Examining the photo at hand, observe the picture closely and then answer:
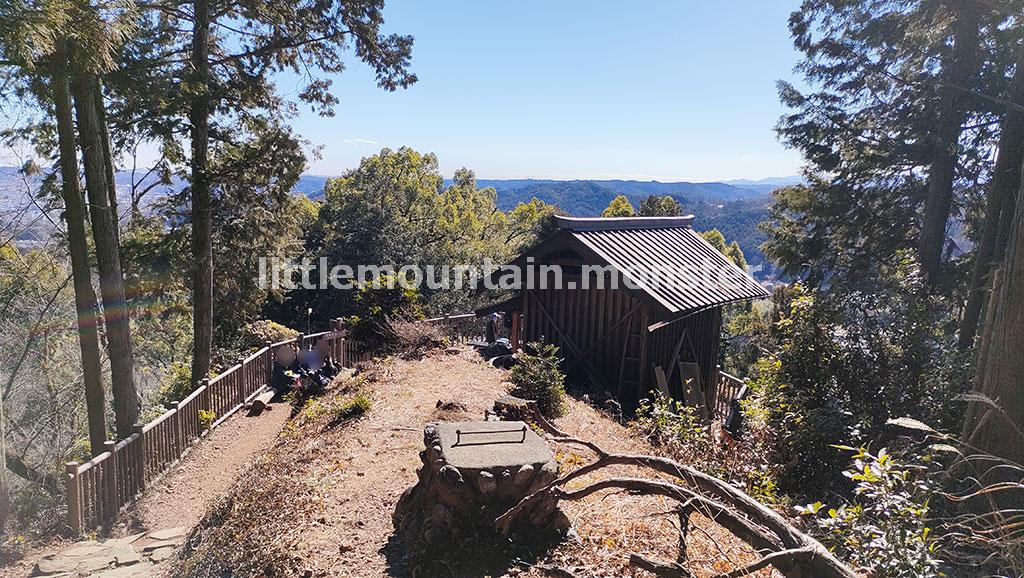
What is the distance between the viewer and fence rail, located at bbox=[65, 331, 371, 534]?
25.2 feet

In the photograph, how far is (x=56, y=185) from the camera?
11.4 m

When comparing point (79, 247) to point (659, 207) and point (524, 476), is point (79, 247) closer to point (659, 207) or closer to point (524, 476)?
point (524, 476)

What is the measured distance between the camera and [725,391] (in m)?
13.3

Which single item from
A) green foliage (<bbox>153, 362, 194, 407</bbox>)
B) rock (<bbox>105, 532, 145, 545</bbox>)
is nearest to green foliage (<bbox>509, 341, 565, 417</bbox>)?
rock (<bbox>105, 532, 145, 545</bbox>)

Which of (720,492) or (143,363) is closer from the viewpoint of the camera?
(720,492)

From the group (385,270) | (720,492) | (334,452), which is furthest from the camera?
(385,270)

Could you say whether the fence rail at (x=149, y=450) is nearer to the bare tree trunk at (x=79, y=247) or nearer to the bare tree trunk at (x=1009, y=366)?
the bare tree trunk at (x=79, y=247)

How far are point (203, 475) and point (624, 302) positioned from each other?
9145mm

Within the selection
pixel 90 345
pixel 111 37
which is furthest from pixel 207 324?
pixel 111 37

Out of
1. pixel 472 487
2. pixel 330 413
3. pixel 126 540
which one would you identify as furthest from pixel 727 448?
pixel 126 540

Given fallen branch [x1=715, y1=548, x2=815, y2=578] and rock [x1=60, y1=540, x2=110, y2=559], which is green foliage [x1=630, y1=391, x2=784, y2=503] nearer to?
fallen branch [x1=715, y1=548, x2=815, y2=578]

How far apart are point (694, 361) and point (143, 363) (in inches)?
713

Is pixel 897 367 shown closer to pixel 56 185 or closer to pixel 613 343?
pixel 613 343

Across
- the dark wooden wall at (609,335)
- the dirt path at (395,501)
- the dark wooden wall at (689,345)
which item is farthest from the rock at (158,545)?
the dark wooden wall at (689,345)
